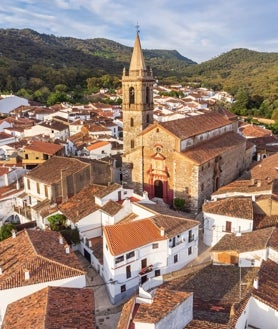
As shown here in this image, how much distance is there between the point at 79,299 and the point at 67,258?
396 centimetres

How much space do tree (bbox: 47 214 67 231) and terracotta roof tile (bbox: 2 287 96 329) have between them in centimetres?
1026

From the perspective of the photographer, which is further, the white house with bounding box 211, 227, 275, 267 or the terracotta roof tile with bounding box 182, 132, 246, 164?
the terracotta roof tile with bounding box 182, 132, 246, 164

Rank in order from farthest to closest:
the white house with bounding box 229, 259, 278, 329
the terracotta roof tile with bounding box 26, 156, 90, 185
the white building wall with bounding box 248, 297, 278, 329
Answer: the terracotta roof tile with bounding box 26, 156, 90, 185 < the white building wall with bounding box 248, 297, 278, 329 < the white house with bounding box 229, 259, 278, 329

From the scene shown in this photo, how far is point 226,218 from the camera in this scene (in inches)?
1101

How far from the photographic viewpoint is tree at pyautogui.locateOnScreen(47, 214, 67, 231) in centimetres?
2912

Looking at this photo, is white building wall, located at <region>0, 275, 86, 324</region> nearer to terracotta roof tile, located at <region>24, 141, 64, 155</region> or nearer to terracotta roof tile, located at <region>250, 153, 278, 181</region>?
terracotta roof tile, located at <region>250, 153, 278, 181</region>

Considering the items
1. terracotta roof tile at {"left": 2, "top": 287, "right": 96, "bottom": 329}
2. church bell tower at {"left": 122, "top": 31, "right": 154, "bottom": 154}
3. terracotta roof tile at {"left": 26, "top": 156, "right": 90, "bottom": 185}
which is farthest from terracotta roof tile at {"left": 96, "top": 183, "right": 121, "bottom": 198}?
terracotta roof tile at {"left": 2, "top": 287, "right": 96, "bottom": 329}

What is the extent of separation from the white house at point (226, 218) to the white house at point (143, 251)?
2.75 metres

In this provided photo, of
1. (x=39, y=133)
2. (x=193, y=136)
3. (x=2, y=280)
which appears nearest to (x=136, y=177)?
(x=193, y=136)

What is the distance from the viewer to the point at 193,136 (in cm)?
3675

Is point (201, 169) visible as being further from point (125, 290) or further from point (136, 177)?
point (125, 290)

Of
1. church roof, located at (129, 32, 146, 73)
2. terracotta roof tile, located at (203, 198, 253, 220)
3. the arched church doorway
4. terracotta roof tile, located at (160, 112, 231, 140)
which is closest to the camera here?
terracotta roof tile, located at (203, 198, 253, 220)

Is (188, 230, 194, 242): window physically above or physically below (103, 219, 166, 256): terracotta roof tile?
below

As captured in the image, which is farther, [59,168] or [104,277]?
[59,168]
